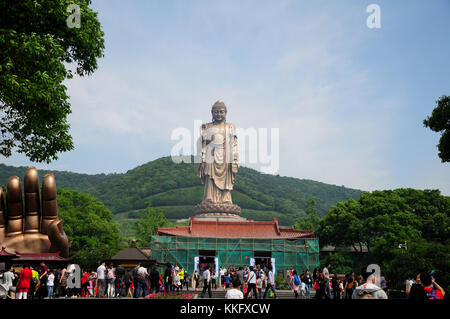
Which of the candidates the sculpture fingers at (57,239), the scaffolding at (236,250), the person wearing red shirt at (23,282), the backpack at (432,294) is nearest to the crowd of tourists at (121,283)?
the person wearing red shirt at (23,282)

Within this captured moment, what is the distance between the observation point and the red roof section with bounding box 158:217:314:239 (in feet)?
112

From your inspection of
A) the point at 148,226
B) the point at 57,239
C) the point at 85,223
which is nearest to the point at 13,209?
the point at 57,239

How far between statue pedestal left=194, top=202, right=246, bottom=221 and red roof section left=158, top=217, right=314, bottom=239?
26.8ft

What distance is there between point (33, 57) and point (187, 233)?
79.3 ft

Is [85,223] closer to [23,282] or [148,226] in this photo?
[148,226]

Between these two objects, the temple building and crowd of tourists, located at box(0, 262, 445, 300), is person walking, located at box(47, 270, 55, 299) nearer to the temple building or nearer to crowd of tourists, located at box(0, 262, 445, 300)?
crowd of tourists, located at box(0, 262, 445, 300)

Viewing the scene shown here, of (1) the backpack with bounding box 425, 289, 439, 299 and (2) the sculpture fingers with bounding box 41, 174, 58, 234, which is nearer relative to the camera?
(1) the backpack with bounding box 425, 289, 439, 299

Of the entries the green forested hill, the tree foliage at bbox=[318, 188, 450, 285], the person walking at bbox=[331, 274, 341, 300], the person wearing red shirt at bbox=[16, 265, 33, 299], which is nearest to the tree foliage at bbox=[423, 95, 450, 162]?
the person walking at bbox=[331, 274, 341, 300]

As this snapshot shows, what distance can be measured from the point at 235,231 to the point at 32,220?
59.2ft

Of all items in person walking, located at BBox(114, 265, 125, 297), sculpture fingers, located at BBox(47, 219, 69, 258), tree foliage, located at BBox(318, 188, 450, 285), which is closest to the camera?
person walking, located at BBox(114, 265, 125, 297)

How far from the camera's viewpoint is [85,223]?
42688 mm

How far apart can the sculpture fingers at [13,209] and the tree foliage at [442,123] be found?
18.4 meters

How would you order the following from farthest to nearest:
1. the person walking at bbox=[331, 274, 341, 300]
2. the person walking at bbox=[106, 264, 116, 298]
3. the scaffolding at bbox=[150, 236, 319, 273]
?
1. the scaffolding at bbox=[150, 236, 319, 273]
2. the person walking at bbox=[106, 264, 116, 298]
3. the person walking at bbox=[331, 274, 341, 300]

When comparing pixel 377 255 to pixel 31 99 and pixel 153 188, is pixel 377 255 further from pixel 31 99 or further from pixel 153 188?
pixel 153 188
